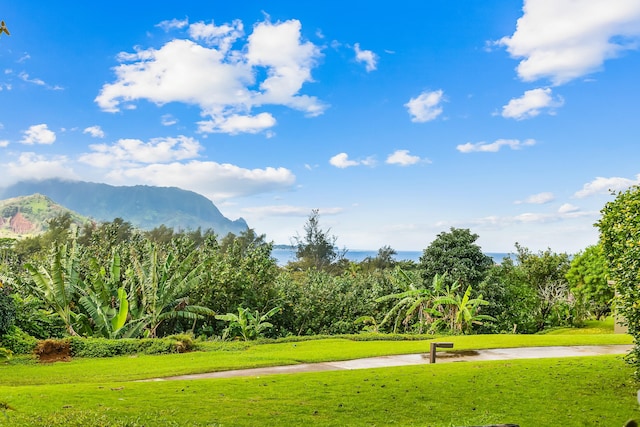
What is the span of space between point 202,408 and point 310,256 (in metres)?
50.5

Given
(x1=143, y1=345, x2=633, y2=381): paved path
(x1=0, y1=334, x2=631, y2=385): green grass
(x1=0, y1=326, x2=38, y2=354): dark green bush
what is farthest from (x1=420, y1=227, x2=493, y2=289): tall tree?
(x1=0, y1=326, x2=38, y2=354): dark green bush

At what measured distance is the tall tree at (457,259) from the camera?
2464 cm

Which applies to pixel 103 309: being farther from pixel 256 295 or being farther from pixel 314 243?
pixel 314 243

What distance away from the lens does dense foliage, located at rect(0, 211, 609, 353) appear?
56.8 ft

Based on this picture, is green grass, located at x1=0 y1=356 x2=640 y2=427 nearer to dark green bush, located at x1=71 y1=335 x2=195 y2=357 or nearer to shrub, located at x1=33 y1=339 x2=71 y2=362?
shrub, located at x1=33 y1=339 x2=71 y2=362

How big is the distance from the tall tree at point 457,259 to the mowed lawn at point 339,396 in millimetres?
11801

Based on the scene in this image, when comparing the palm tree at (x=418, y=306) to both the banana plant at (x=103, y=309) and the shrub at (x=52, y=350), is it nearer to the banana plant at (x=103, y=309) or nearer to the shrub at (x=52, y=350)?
the banana plant at (x=103, y=309)

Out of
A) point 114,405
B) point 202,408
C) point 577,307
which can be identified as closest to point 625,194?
point 202,408

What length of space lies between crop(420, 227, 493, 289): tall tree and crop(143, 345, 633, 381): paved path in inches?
328

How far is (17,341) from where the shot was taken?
1473cm

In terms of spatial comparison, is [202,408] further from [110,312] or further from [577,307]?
[577,307]

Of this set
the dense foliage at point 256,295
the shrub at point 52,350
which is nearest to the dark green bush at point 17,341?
the dense foliage at point 256,295

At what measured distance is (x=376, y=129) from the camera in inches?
1634

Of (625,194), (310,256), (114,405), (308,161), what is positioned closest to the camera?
(114,405)
